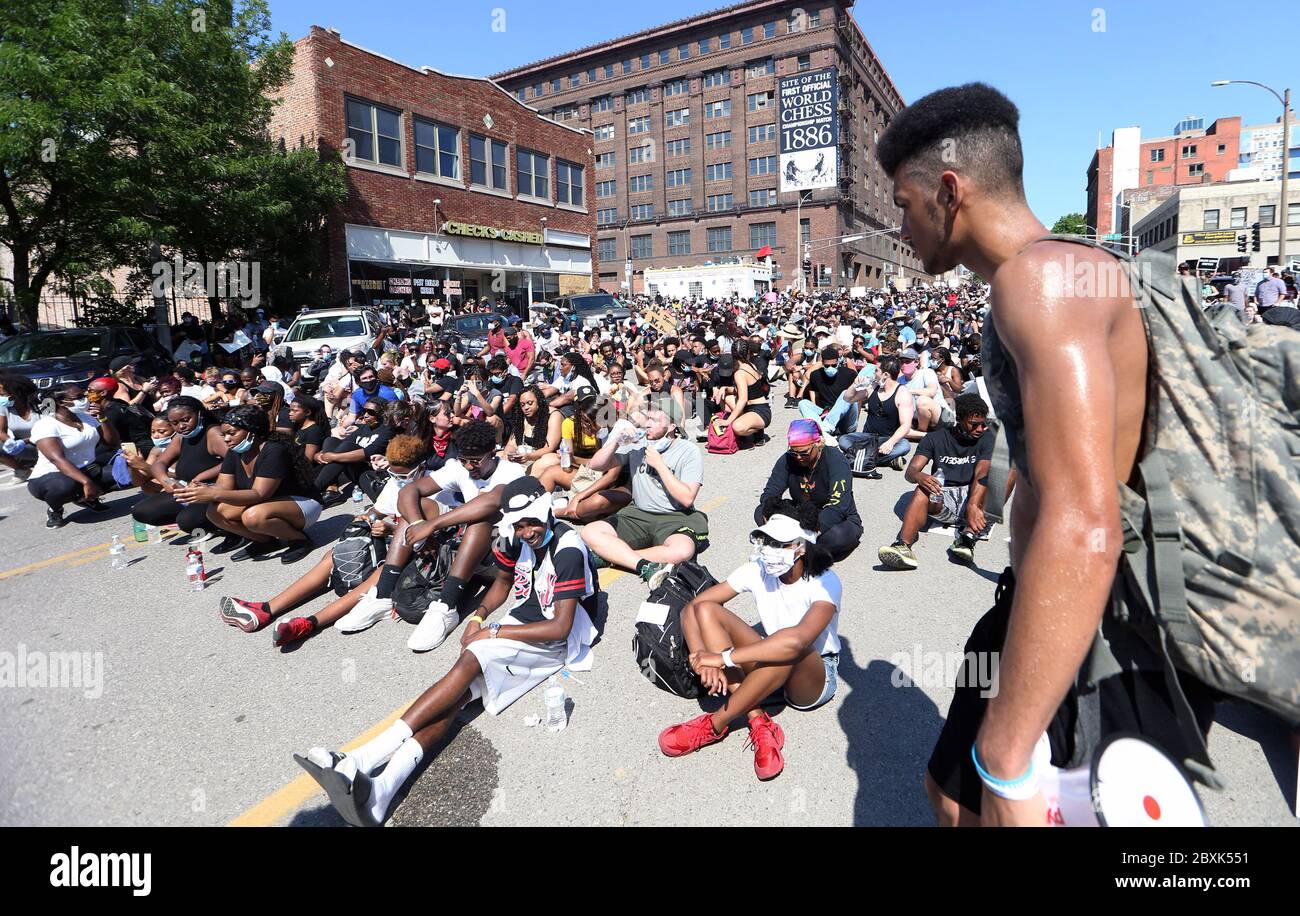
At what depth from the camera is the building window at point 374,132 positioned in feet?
87.2

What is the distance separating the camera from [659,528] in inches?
242

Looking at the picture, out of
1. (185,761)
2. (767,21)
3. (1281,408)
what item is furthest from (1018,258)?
(767,21)

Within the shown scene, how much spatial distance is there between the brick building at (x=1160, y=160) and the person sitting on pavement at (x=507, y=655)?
317 ft

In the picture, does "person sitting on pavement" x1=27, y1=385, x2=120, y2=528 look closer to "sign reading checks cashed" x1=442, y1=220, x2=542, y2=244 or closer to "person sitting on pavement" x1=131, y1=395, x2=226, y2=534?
"person sitting on pavement" x1=131, y1=395, x2=226, y2=534

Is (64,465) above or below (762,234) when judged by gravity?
below

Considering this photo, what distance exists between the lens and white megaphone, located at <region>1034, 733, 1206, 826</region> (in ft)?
3.74

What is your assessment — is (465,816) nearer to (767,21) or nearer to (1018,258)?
(1018,258)

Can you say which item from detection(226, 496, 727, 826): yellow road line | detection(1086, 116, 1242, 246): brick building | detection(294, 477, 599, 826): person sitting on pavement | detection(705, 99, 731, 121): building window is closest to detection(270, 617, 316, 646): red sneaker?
detection(294, 477, 599, 826): person sitting on pavement

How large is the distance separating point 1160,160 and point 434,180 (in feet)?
324

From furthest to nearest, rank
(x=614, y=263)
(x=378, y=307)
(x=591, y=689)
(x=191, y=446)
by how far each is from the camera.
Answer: (x=614, y=263) → (x=378, y=307) → (x=191, y=446) → (x=591, y=689)

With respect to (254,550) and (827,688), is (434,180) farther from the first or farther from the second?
(827,688)

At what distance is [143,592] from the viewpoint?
572cm

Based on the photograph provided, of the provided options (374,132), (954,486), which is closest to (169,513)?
(954,486)

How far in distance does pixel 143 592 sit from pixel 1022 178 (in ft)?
22.2
